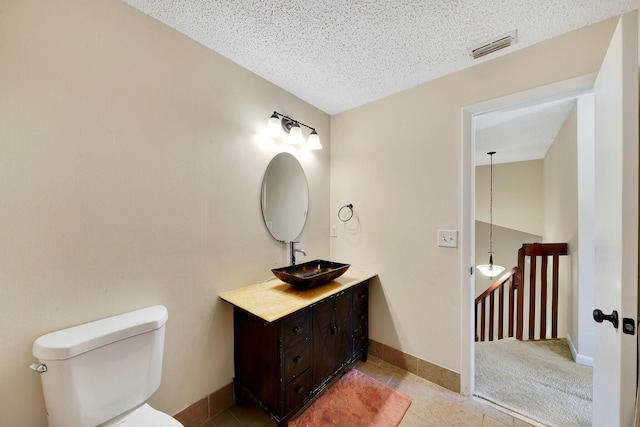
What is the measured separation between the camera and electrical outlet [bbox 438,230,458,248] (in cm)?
174

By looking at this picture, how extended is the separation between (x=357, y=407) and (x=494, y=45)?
8.16ft

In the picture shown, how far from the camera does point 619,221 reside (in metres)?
0.91

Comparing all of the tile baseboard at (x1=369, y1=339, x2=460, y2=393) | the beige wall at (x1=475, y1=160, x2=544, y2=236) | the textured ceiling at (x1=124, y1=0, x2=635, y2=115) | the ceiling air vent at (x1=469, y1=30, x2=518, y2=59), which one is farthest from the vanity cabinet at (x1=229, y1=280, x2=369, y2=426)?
the beige wall at (x1=475, y1=160, x2=544, y2=236)

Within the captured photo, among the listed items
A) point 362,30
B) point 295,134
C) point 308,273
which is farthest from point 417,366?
point 362,30

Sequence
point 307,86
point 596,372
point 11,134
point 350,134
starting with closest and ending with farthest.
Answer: point 11,134 < point 596,372 < point 307,86 < point 350,134

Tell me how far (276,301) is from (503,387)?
6.06 ft

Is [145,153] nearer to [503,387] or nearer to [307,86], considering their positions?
[307,86]

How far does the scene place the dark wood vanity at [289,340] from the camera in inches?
52.7

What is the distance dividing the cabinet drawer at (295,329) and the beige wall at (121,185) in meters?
0.51

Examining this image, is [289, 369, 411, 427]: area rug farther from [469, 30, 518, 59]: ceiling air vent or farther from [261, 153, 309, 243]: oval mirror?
[469, 30, 518, 59]: ceiling air vent

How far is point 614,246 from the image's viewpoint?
0.96 meters

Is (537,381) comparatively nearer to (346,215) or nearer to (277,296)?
(346,215)

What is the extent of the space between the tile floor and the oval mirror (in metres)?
1.18

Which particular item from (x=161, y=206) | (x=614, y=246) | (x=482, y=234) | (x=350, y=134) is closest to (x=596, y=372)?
(x=614, y=246)
